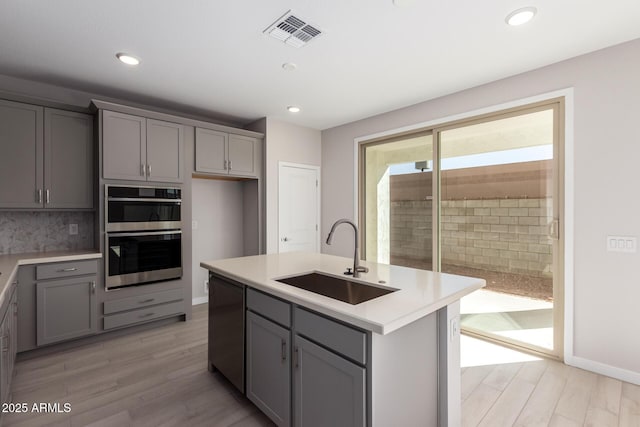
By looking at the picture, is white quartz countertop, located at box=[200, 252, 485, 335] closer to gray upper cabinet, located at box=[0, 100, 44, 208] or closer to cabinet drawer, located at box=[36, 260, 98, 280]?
cabinet drawer, located at box=[36, 260, 98, 280]

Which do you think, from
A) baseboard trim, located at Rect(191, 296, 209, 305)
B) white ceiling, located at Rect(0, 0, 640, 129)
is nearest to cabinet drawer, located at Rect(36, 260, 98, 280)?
baseboard trim, located at Rect(191, 296, 209, 305)

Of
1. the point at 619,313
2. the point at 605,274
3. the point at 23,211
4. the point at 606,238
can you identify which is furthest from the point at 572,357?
the point at 23,211

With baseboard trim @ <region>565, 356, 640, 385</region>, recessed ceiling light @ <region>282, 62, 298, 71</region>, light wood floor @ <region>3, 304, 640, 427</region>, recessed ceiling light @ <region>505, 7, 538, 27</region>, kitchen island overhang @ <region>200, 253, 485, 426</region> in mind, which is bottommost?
light wood floor @ <region>3, 304, 640, 427</region>

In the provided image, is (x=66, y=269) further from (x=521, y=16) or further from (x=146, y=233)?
(x=521, y=16)

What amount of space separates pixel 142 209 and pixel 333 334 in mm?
2744

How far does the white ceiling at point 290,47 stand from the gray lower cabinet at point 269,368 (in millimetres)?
2014

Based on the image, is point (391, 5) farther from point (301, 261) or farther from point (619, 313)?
point (619, 313)

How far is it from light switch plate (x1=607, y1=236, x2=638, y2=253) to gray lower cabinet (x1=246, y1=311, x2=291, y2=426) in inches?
103

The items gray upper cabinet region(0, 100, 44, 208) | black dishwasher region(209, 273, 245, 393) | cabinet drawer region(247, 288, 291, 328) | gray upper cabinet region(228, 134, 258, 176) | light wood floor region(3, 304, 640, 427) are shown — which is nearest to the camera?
cabinet drawer region(247, 288, 291, 328)

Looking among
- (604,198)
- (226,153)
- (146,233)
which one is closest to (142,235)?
(146,233)

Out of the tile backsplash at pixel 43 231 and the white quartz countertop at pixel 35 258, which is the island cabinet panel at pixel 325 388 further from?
the tile backsplash at pixel 43 231

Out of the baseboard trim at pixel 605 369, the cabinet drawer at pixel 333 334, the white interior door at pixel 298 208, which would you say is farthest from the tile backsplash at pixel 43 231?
the baseboard trim at pixel 605 369

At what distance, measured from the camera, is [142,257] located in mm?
3268

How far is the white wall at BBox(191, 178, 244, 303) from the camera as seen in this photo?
13.7 ft
